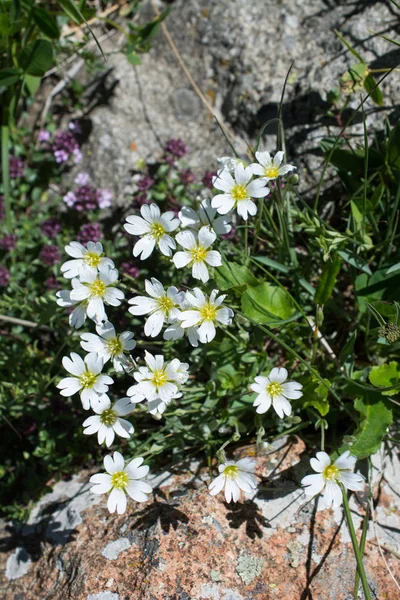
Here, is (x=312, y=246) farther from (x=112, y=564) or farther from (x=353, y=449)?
(x=112, y=564)

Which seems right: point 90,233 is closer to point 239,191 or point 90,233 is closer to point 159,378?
point 239,191

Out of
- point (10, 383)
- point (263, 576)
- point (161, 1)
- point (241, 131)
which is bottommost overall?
point (263, 576)

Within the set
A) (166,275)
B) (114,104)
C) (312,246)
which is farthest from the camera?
(114,104)

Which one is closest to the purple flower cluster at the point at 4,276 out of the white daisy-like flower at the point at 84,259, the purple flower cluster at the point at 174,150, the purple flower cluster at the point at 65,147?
the purple flower cluster at the point at 65,147

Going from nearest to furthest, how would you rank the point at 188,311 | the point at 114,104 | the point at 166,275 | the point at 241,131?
the point at 188,311
the point at 166,275
the point at 241,131
the point at 114,104

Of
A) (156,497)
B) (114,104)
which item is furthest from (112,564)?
(114,104)

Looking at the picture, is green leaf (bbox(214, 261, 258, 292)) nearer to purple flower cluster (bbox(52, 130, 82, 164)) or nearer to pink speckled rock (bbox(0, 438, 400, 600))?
pink speckled rock (bbox(0, 438, 400, 600))

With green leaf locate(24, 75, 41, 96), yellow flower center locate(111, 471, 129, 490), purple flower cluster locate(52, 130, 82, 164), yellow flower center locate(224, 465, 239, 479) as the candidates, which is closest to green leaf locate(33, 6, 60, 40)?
green leaf locate(24, 75, 41, 96)
